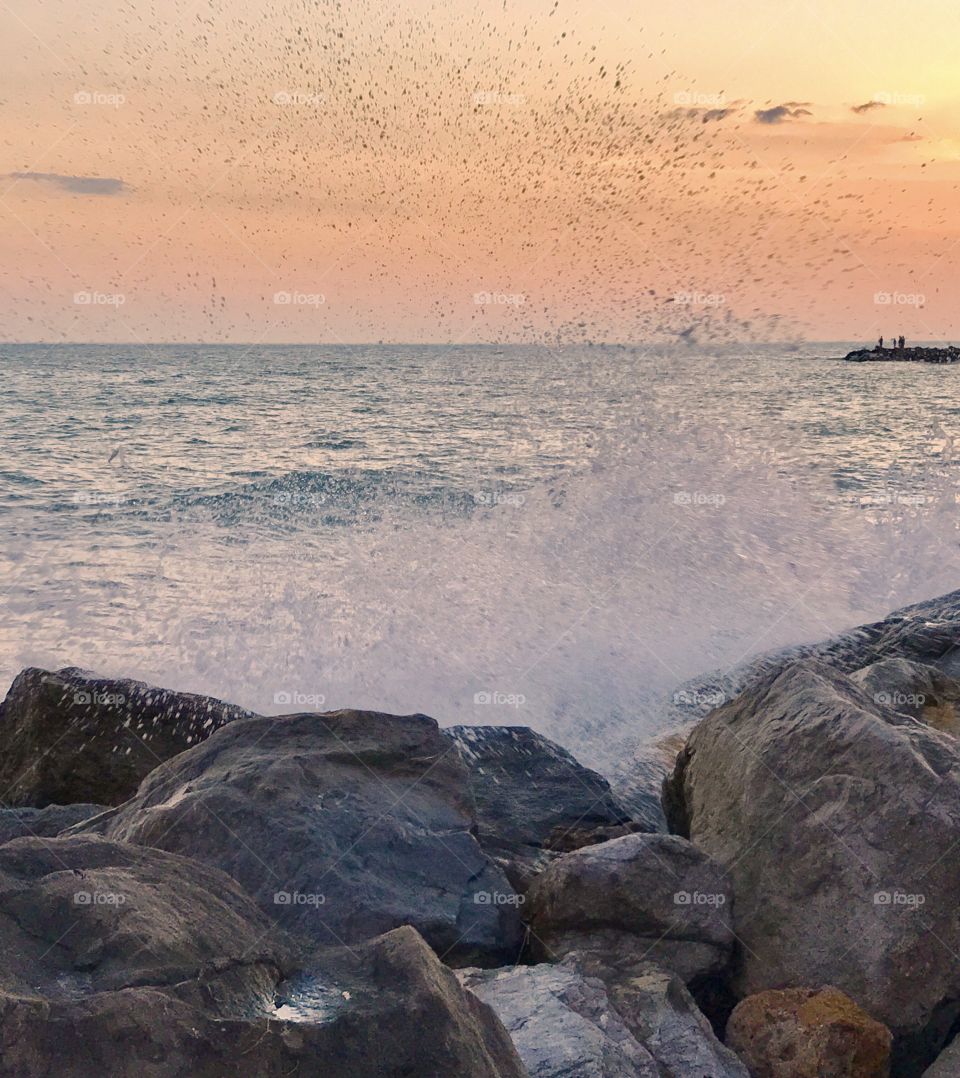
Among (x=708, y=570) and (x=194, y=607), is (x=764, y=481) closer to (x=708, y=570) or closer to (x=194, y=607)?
(x=708, y=570)

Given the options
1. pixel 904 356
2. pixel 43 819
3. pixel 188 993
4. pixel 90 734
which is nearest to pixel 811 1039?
pixel 188 993

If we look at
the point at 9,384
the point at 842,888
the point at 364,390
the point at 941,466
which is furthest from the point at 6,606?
the point at 9,384

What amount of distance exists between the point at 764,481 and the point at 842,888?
38.9 feet

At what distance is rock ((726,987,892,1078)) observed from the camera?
3.41 m

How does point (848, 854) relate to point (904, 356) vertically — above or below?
below

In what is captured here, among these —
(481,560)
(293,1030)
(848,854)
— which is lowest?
(481,560)

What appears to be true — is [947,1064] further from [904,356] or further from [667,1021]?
[904,356]

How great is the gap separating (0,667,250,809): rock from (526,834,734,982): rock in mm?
2815

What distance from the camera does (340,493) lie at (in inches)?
678

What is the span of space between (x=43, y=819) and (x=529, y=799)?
2.29 m

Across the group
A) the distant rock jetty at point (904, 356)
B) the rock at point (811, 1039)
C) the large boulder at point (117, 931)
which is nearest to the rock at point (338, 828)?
the large boulder at point (117, 931)

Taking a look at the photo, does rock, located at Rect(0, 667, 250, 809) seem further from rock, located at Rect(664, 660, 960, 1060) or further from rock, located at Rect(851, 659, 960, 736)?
rock, located at Rect(851, 659, 960, 736)

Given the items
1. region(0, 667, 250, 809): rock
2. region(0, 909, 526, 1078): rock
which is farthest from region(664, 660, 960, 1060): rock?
region(0, 667, 250, 809): rock

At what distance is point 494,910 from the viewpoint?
13.4 ft
